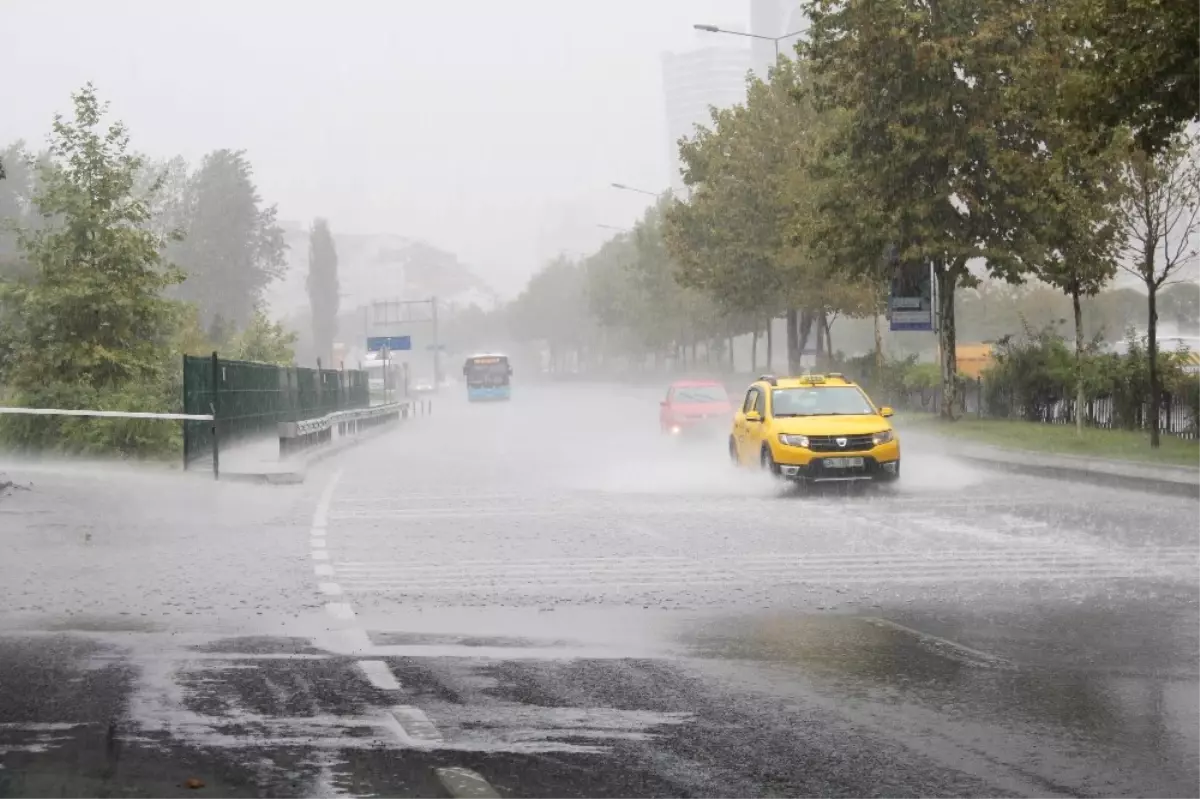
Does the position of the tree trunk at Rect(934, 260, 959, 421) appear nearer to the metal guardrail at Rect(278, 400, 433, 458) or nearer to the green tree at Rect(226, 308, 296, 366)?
the metal guardrail at Rect(278, 400, 433, 458)

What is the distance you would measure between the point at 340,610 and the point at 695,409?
28.4m

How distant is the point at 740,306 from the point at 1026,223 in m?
21.2

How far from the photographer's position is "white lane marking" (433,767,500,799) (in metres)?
6.20

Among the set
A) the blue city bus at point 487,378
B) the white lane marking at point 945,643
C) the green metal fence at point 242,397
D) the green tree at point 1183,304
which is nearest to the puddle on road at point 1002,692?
the white lane marking at point 945,643

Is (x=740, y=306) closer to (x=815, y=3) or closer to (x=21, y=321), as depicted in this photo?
(x=815, y=3)

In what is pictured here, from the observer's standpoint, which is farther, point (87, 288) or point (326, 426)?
point (326, 426)

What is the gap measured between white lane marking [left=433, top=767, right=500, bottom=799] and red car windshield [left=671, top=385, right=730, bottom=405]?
33.9 meters

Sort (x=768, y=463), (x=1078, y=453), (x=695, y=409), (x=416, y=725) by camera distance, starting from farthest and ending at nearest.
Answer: (x=695, y=409) < (x=1078, y=453) < (x=768, y=463) < (x=416, y=725)

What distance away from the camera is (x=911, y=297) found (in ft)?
142

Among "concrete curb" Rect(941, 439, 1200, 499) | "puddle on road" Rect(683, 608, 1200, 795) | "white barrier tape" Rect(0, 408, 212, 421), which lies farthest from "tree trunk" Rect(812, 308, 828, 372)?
"puddle on road" Rect(683, 608, 1200, 795)

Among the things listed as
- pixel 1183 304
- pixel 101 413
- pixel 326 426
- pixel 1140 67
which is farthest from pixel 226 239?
pixel 1140 67

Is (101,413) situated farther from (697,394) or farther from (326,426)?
(697,394)

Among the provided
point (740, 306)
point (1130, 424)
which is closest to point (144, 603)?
point (1130, 424)

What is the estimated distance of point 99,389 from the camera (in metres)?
33.8
